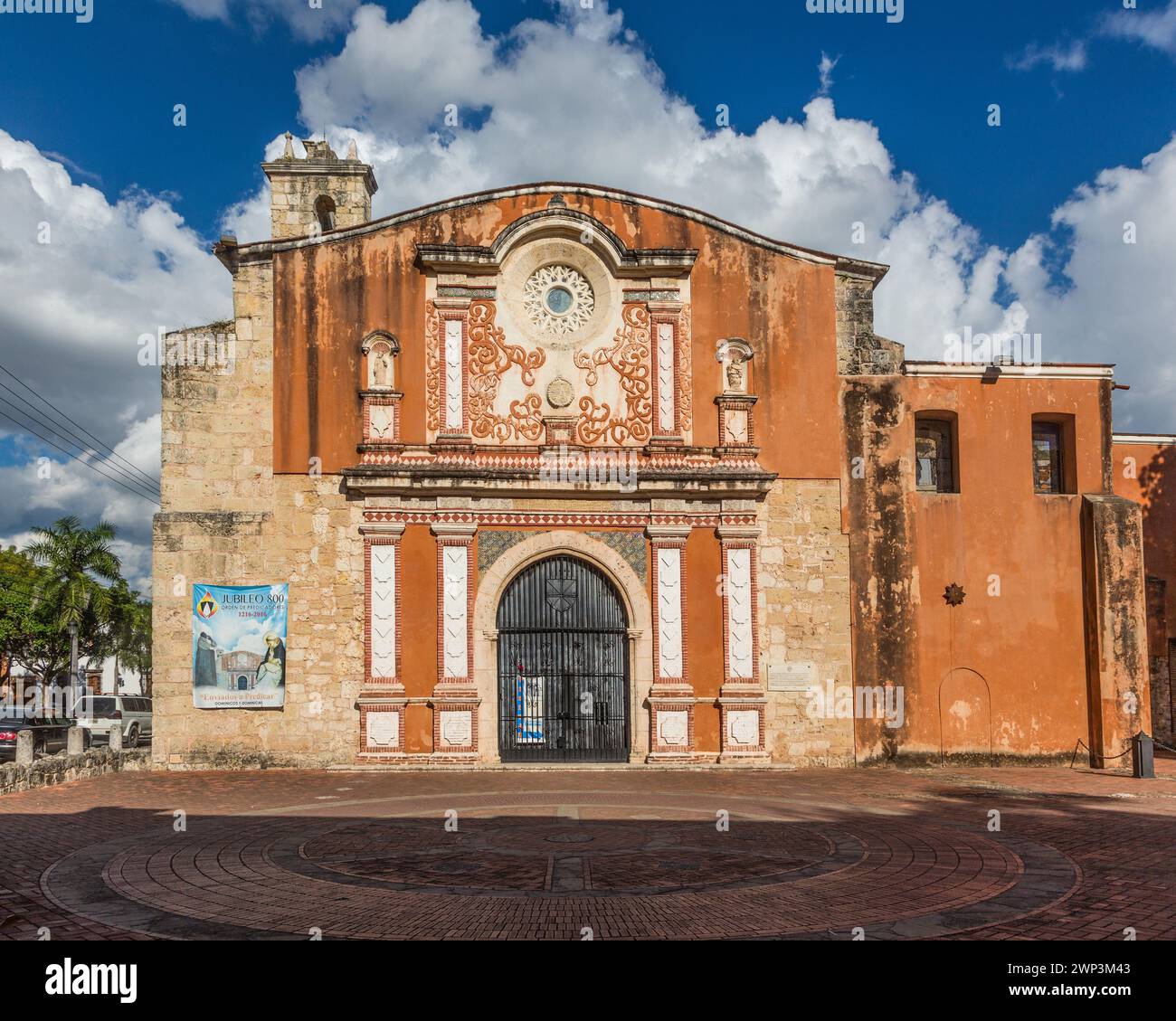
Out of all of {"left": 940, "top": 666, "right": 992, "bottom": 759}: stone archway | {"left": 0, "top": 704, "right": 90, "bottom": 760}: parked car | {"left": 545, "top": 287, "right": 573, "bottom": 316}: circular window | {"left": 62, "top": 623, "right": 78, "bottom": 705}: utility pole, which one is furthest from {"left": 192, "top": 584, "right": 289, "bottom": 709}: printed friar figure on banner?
{"left": 62, "top": 623, "right": 78, "bottom": 705}: utility pole

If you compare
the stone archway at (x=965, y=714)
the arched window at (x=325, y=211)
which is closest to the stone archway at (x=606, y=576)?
the stone archway at (x=965, y=714)

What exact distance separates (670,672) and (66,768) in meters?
10.5

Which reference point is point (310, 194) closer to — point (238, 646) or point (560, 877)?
point (238, 646)

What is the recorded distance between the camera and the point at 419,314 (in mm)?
20250

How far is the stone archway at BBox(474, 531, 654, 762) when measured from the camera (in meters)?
19.5

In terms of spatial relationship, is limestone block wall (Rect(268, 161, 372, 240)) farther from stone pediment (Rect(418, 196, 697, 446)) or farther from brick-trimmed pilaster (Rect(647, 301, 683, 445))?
brick-trimmed pilaster (Rect(647, 301, 683, 445))

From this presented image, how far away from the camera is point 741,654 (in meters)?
19.8

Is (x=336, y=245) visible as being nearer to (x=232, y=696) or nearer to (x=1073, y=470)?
(x=232, y=696)

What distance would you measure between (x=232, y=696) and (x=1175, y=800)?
50.5 feet

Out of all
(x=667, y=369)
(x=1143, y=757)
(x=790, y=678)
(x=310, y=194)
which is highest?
(x=310, y=194)

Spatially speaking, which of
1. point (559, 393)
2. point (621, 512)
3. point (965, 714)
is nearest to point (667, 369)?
point (559, 393)

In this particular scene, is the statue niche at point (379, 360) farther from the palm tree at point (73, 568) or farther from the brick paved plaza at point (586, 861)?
the palm tree at point (73, 568)

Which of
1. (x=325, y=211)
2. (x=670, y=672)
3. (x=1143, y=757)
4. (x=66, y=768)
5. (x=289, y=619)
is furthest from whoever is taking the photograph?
(x=325, y=211)

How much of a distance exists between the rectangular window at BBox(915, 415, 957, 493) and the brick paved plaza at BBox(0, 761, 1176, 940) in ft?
20.9
